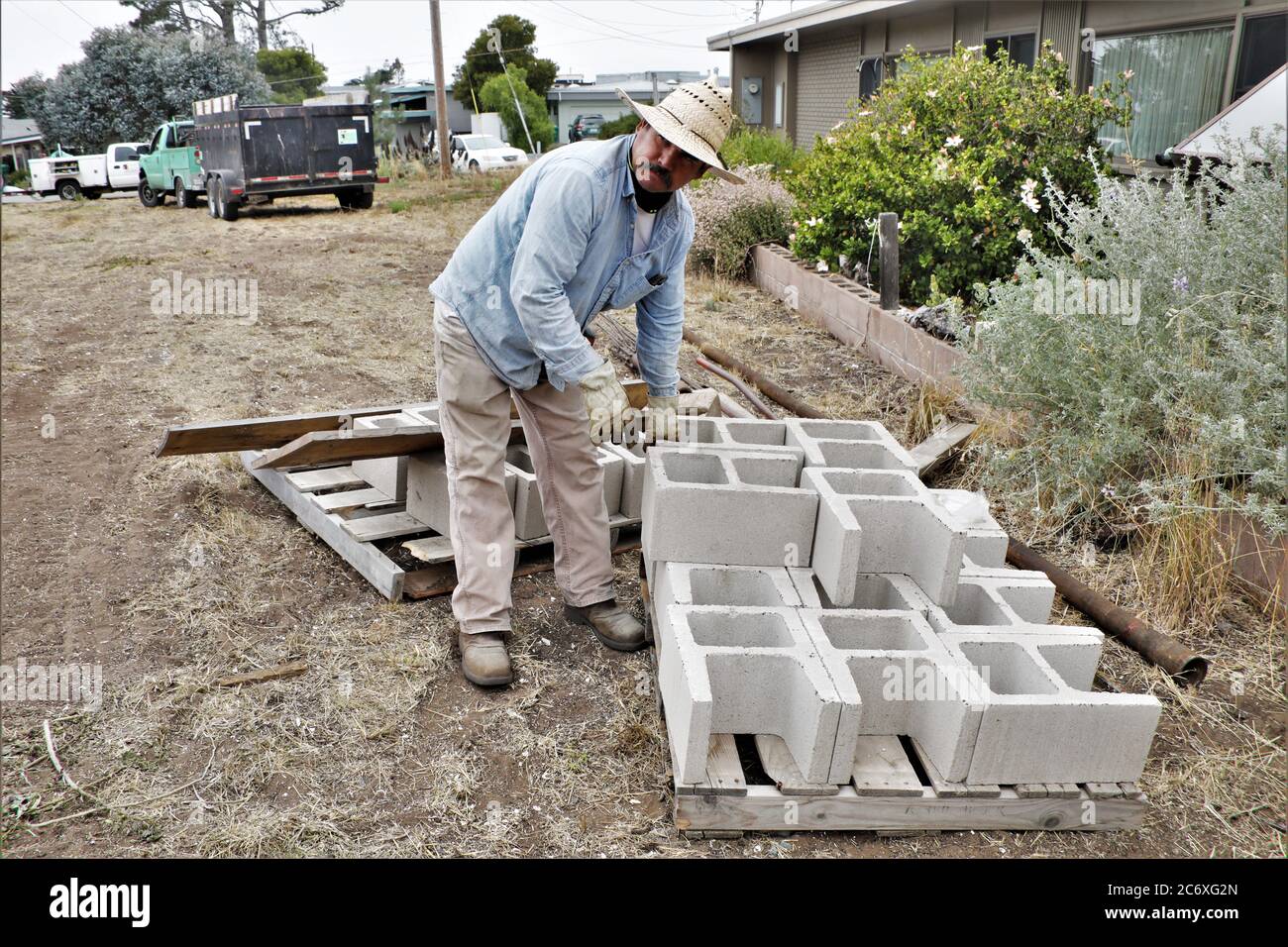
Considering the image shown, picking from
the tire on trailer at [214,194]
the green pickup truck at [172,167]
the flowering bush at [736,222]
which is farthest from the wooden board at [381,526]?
the green pickup truck at [172,167]

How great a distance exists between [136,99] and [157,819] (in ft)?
115

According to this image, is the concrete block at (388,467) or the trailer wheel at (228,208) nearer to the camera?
the concrete block at (388,467)

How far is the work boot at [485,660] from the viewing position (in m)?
3.51

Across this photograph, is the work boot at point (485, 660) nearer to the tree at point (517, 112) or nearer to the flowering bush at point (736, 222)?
the flowering bush at point (736, 222)

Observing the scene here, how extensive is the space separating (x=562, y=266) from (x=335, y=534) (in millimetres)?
1893

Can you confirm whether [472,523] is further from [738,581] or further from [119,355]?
[119,355]

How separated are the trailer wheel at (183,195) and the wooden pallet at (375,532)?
16.3 metres

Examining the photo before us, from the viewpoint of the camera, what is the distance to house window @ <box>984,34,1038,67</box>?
1023 cm

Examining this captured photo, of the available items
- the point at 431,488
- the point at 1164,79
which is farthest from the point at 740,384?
the point at 1164,79

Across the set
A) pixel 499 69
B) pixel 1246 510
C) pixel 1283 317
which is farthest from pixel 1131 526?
pixel 499 69

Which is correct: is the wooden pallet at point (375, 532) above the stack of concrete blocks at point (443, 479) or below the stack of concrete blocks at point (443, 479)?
below

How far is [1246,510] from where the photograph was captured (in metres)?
3.65

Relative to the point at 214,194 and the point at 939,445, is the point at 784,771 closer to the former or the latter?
the point at 939,445

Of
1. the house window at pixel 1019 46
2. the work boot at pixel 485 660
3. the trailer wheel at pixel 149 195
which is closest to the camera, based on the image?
the work boot at pixel 485 660
